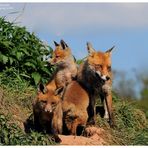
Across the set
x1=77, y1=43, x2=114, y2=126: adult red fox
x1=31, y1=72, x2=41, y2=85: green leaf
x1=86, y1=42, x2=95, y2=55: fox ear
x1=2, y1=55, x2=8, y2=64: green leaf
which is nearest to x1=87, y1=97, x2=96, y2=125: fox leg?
x1=77, y1=43, x2=114, y2=126: adult red fox

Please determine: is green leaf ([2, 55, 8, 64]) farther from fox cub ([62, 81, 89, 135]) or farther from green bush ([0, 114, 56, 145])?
green bush ([0, 114, 56, 145])

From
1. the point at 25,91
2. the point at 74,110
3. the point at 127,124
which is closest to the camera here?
the point at 74,110

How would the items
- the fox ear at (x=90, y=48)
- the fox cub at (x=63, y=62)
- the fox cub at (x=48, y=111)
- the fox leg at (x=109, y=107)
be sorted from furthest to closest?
1. the fox cub at (x=63, y=62)
2. the fox leg at (x=109, y=107)
3. the fox ear at (x=90, y=48)
4. the fox cub at (x=48, y=111)

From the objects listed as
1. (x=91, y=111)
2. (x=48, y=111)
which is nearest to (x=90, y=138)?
(x=91, y=111)

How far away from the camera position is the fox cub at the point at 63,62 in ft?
38.3

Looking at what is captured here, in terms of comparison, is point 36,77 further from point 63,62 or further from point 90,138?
point 90,138

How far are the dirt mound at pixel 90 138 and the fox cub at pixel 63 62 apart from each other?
1.32m

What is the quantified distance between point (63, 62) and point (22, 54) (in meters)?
0.89

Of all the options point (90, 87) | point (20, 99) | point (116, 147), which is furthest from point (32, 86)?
point (116, 147)

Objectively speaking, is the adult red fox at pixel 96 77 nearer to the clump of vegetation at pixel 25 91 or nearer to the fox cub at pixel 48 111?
the clump of vegetation at pixel 25 91

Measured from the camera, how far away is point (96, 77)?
10.8 meters

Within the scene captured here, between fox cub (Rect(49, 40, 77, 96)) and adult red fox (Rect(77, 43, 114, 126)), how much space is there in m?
0.47

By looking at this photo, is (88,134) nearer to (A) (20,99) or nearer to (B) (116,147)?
(B) (116,147)

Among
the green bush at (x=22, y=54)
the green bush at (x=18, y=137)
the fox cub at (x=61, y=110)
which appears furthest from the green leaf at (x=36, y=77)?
the green bush at (x=18, y=137)
